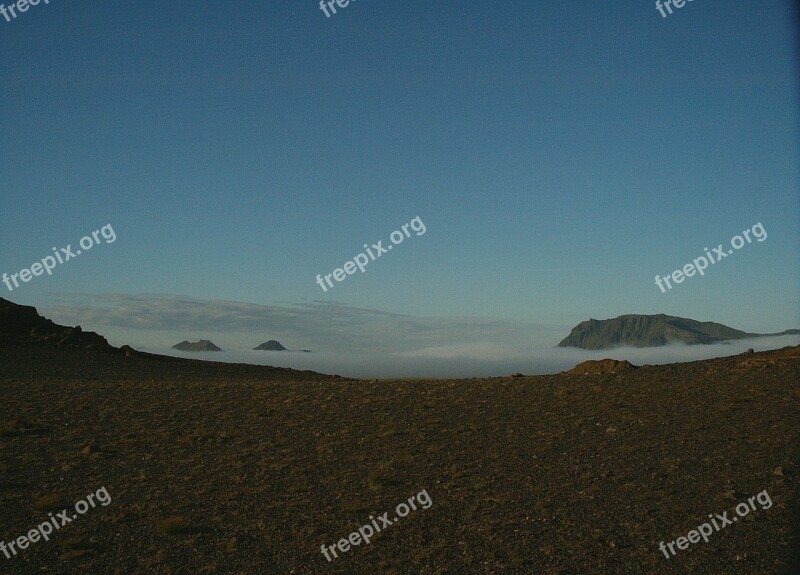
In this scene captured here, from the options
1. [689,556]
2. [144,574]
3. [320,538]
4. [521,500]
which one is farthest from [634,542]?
[144,574]

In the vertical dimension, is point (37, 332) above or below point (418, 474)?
above

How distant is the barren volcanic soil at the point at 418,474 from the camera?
33.6ft

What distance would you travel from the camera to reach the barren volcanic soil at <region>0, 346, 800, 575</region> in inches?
403

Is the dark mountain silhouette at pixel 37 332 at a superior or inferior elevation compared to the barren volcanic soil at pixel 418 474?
superior

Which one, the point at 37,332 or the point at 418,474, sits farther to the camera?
the point at 37,332

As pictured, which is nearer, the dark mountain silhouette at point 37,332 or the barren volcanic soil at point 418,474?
the barren volcanic soil at point 418,474

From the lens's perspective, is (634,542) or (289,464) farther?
(289,464)

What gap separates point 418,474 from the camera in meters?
13.9

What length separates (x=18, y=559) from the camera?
10617 mm

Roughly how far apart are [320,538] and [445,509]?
2.28m

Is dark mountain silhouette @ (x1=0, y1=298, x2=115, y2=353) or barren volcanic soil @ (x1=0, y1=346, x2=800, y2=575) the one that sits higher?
dark mountain silhouette @ (x1=0, y1=298, x2=115, y2=353)

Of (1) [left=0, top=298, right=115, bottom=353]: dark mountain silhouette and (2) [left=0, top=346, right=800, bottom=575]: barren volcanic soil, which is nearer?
(2) [left=0, top=346, right=800, bottom=575]: barren volcanic soil

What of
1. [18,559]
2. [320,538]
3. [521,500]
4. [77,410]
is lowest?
[521,500]

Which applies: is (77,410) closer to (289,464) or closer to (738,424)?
(289,464)
